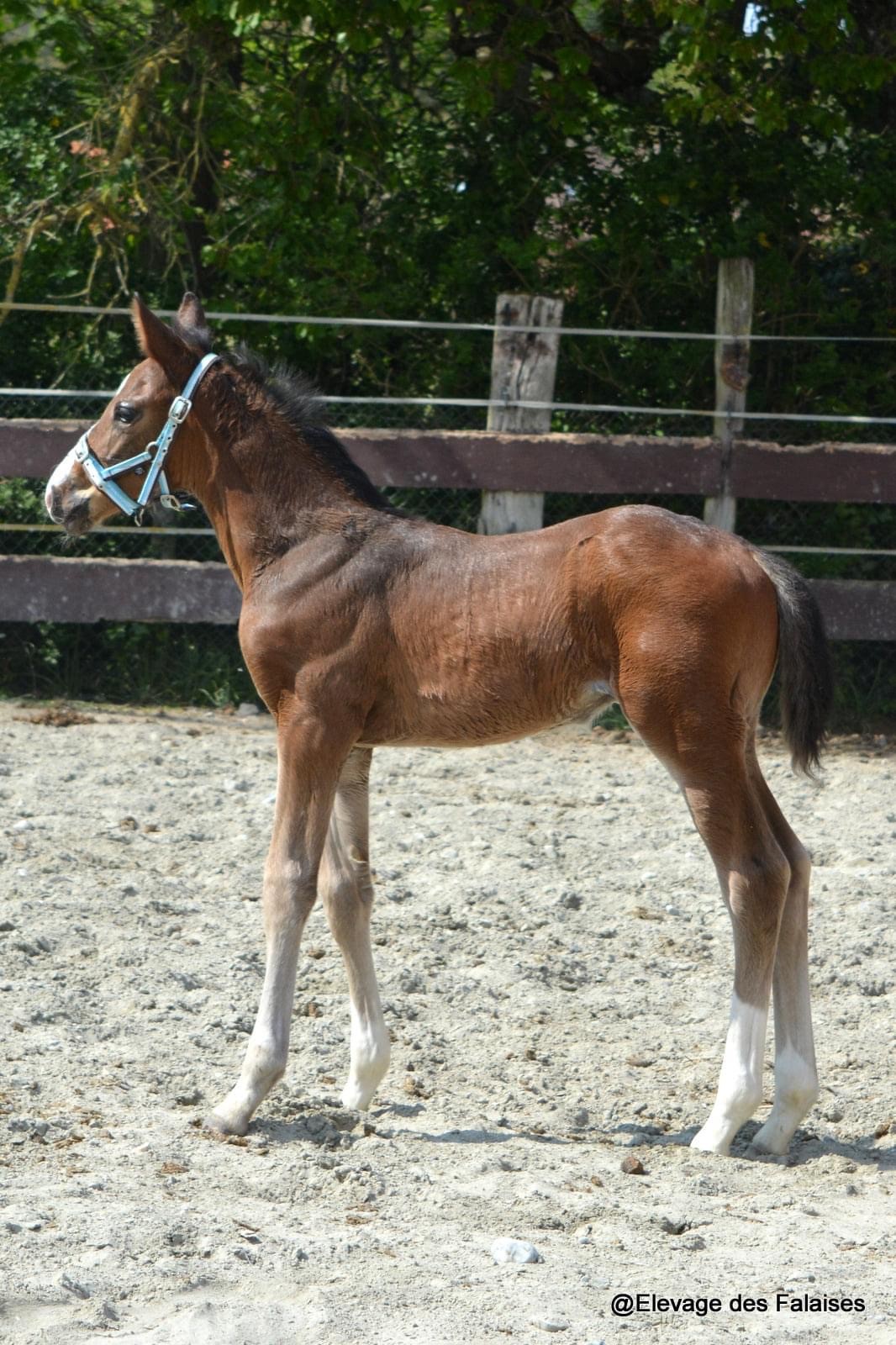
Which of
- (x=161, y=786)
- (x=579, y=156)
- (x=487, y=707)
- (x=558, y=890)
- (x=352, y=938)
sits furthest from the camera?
(x=579, y=156)

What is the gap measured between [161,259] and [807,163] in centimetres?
436

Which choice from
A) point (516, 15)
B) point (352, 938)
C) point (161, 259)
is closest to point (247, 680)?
point (161, 259)

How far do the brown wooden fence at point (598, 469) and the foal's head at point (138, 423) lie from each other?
444cm

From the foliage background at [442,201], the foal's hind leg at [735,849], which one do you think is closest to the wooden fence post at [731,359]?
the foliage background at [442,201]

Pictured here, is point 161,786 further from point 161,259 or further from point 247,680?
point 161,259

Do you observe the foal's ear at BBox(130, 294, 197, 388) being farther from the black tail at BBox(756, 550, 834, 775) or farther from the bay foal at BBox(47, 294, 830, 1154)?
the black tail at BBox(756, 550, 834, 775)

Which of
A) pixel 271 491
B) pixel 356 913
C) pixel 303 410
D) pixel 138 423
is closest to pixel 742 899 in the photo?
pixel 356 913

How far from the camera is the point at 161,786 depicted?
6973mm

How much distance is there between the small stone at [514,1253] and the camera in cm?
314

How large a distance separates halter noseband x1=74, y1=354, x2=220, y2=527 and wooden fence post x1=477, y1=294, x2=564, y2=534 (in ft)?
15.4

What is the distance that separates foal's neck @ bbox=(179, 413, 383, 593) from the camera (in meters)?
4.14

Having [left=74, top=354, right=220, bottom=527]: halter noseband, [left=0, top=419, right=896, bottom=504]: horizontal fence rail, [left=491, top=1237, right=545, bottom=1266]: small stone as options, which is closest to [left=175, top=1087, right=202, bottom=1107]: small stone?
[left=491, top=1237, right=545, bottom=1266]: small stone

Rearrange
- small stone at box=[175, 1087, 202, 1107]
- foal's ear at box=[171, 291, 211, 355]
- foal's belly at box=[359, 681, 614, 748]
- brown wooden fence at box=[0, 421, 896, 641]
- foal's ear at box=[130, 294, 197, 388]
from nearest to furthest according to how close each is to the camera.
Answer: foal's belly at box=[359, 681, 614, 748], small stone at box=[175, 1087, 202, 1107], foal's ear at box=[130, 294, 197, 388], foal's ear at box=[171, 291, 211, 355], brown wooden fence at box=[0, 421, 896, 641]

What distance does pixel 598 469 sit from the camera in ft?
28.8
